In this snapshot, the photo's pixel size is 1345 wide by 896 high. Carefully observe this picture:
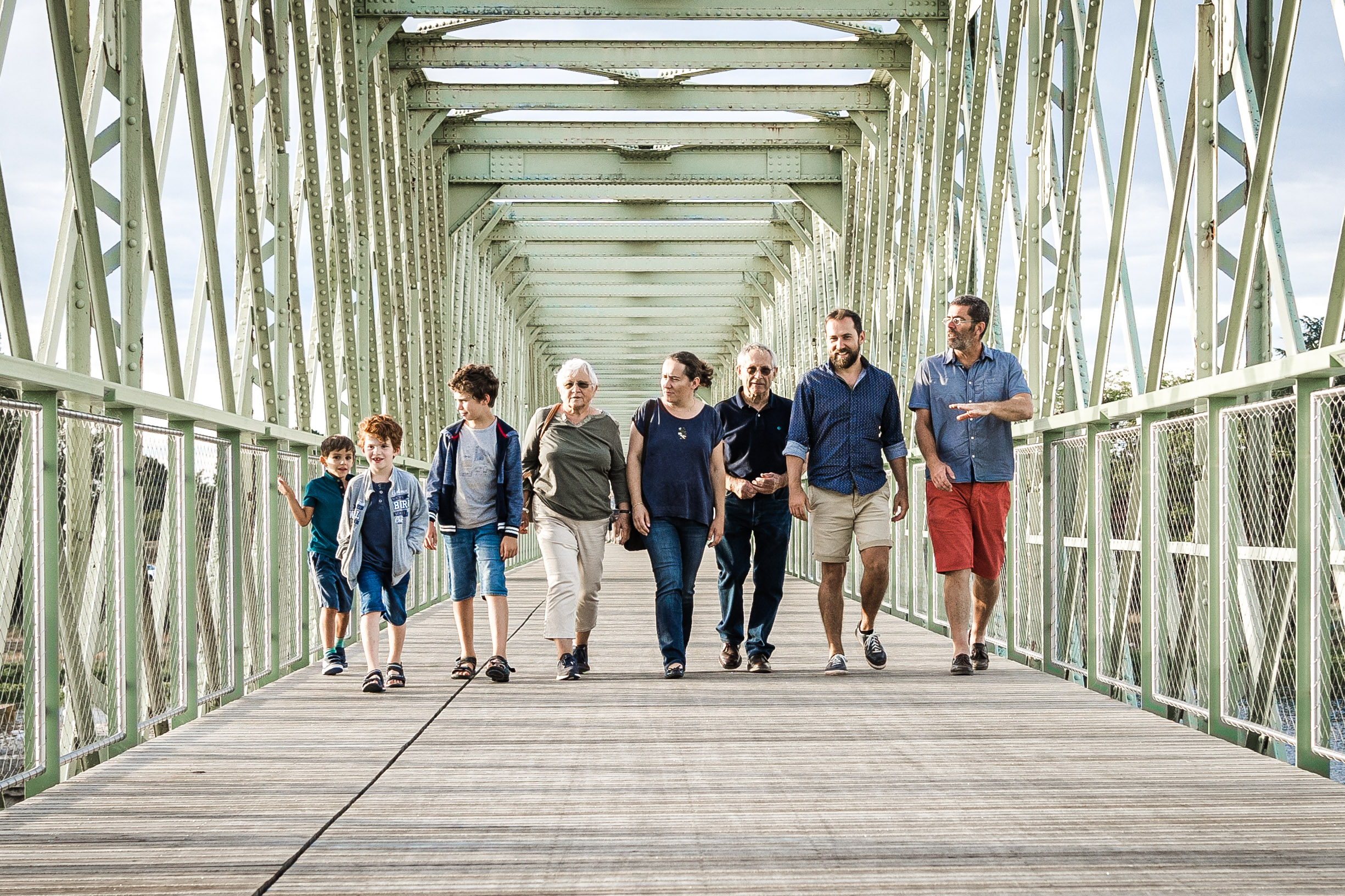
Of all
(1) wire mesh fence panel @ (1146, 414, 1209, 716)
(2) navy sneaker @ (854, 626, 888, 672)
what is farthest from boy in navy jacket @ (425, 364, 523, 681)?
(1) wire mesh fence panel @ (1146, 414, 1209, 716)

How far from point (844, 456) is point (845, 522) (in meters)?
0.29

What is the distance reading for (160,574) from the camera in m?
5.13

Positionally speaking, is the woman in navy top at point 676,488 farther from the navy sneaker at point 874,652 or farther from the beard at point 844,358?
the navy sneaker at point 874,652

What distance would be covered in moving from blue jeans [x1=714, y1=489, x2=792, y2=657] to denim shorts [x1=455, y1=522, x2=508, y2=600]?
100 cm

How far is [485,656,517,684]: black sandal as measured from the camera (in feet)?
20.5

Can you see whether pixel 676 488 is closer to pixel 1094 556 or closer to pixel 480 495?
pixel 480 495

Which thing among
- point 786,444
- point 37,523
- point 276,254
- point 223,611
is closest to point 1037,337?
point 786,444

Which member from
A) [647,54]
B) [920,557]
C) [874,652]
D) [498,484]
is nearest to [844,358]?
[874,652]

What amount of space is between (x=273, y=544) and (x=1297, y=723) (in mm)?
4439

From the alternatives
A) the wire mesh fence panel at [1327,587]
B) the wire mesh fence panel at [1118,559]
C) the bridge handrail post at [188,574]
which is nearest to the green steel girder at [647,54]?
the wire mesh fence panel at [1118,559]

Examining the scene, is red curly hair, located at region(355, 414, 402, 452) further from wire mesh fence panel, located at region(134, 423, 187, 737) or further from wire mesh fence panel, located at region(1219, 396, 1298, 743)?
wire mesh fence panel, located at region(1219, 396, 1298, 743)

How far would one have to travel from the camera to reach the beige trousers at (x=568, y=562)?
6.24 meters

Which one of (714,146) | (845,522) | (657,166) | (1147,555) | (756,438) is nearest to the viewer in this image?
(1147,555)

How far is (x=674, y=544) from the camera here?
634cm
